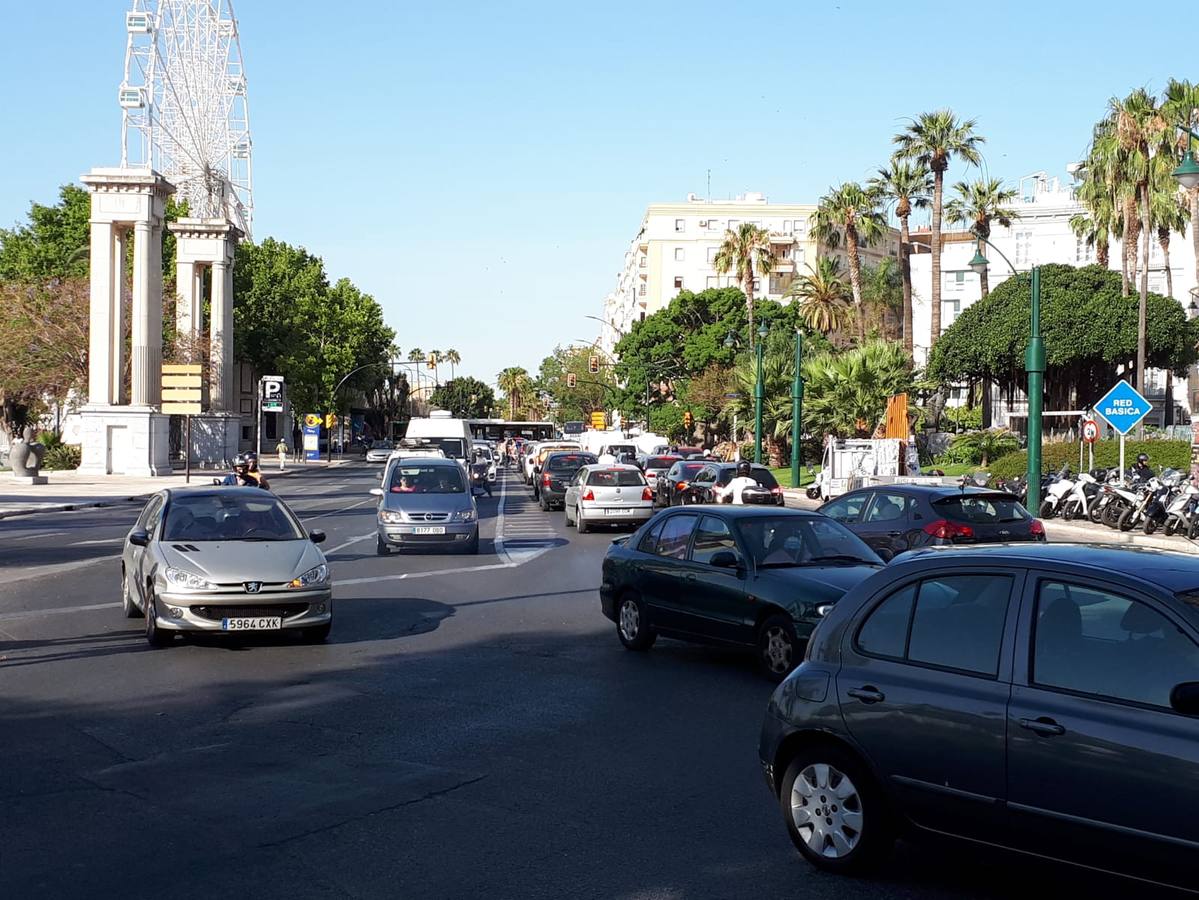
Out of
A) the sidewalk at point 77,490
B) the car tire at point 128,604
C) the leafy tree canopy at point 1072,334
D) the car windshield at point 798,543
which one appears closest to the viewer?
the car windshield at point 798,543

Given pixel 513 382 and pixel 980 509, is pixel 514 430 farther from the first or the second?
pixel 980 509

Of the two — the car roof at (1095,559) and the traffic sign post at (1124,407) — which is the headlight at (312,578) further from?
the traffic sign post at (1124,407)

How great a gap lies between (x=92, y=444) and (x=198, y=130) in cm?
2366

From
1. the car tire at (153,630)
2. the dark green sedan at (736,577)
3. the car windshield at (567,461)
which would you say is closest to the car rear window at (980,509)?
the dark green sedan at (736,577)

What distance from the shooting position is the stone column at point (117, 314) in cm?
6003

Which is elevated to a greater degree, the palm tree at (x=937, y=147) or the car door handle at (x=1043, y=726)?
the palm tree at (x=937, y=147)

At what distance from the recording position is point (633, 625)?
1234cm

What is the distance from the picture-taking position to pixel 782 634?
1059 cm

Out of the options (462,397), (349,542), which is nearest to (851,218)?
(349,542)

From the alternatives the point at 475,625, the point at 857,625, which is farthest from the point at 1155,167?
the point at 857,625

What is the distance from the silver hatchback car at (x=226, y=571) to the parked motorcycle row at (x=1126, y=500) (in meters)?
19.3

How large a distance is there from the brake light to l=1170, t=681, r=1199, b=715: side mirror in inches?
491

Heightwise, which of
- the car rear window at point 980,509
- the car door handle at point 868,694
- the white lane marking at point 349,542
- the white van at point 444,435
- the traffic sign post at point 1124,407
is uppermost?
the traffic sign post at point 1124,407

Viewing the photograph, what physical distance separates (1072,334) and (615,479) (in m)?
38.2
